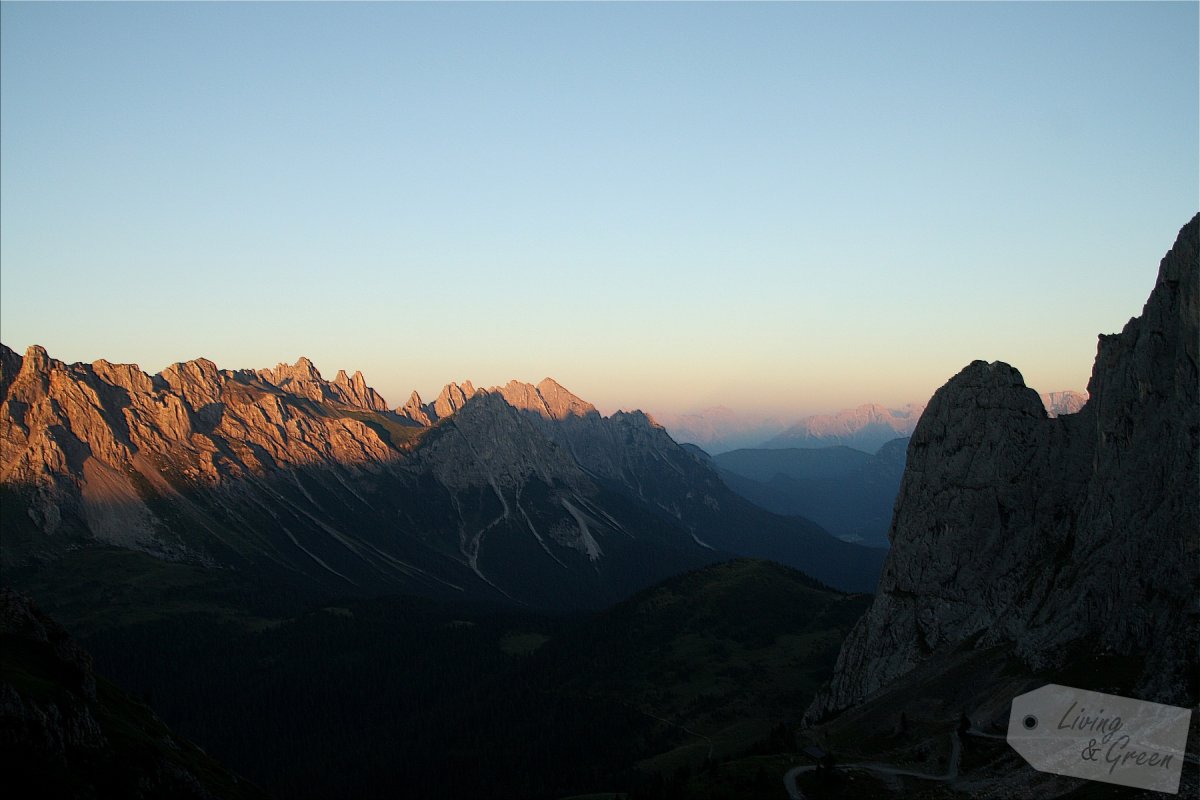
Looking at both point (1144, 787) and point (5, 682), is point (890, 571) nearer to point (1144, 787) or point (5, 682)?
point (1144, 787)

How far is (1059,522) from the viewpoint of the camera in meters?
153

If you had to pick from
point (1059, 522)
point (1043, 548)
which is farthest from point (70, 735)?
point (1059, 522)

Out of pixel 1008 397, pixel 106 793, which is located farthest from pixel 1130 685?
pixel 106 793

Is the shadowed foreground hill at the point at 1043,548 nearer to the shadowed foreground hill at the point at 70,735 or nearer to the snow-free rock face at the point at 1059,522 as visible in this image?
the snow-free rock face at the point at 1059,522

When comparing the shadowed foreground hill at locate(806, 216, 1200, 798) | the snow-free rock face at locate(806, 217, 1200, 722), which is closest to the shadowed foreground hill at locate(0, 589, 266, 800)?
the shadowed foreground hill at locate(806, 216, 1200, 798)

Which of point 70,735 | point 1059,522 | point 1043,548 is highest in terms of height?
point 1059,522

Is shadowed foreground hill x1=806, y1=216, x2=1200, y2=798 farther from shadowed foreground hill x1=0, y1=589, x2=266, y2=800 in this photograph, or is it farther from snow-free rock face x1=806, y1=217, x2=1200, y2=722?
shadowed foreground hill x1=0, y1=589, x2=266, y2=800

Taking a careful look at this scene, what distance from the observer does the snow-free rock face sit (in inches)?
4358

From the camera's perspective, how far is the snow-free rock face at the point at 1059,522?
363ft

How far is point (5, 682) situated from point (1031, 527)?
14115 centimetres

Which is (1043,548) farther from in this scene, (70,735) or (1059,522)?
(70,735)

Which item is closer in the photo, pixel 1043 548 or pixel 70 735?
pixel 70 735

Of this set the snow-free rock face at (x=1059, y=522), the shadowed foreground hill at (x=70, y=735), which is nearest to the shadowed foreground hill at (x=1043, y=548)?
the snow-free rock face at (x=1059, y=522)

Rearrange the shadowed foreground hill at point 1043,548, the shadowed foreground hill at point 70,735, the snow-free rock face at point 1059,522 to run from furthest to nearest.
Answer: the snow-free rock face at point 1059,522 < the shadowed foreground hill at point 1043,548 < the shadowed foreground hill at point 70,735
